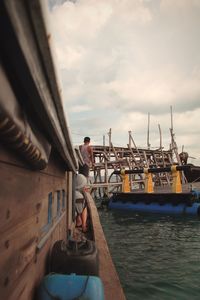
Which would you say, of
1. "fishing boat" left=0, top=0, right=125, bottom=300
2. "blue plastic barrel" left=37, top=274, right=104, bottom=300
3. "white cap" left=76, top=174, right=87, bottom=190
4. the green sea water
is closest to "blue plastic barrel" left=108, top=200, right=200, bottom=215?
the green sea water

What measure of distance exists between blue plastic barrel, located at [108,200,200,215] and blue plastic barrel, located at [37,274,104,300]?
14492 mm

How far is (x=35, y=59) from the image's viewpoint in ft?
4.28

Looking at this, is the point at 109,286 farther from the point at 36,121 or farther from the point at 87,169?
the point at 87,169

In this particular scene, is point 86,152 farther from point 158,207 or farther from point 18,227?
point 158,207

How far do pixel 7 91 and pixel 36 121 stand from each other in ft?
2.95

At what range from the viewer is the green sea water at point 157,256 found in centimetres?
621

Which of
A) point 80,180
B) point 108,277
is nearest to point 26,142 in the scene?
point 108,277

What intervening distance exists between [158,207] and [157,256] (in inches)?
364

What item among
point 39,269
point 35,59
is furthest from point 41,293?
point 35,59

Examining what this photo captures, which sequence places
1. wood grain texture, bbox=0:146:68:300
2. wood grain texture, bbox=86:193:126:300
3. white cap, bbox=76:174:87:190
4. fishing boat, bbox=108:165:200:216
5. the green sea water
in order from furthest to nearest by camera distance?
fishing boat, bbox=108:165:200:216 < white cap, bbox=76:174:87:190 < the green sea water < wood grain texture, bbox=86:193:126:300 < wood grain texture, bbox=0:146:68:300

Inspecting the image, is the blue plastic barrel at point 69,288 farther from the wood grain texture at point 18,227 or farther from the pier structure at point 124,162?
the pier structure at point 124,162

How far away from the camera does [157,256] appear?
876cm

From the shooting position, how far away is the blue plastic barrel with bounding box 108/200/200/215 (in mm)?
16219

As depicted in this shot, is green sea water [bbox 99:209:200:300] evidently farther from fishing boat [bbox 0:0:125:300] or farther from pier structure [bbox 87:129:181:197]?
pier structure [bbox 87:129:181:197]
